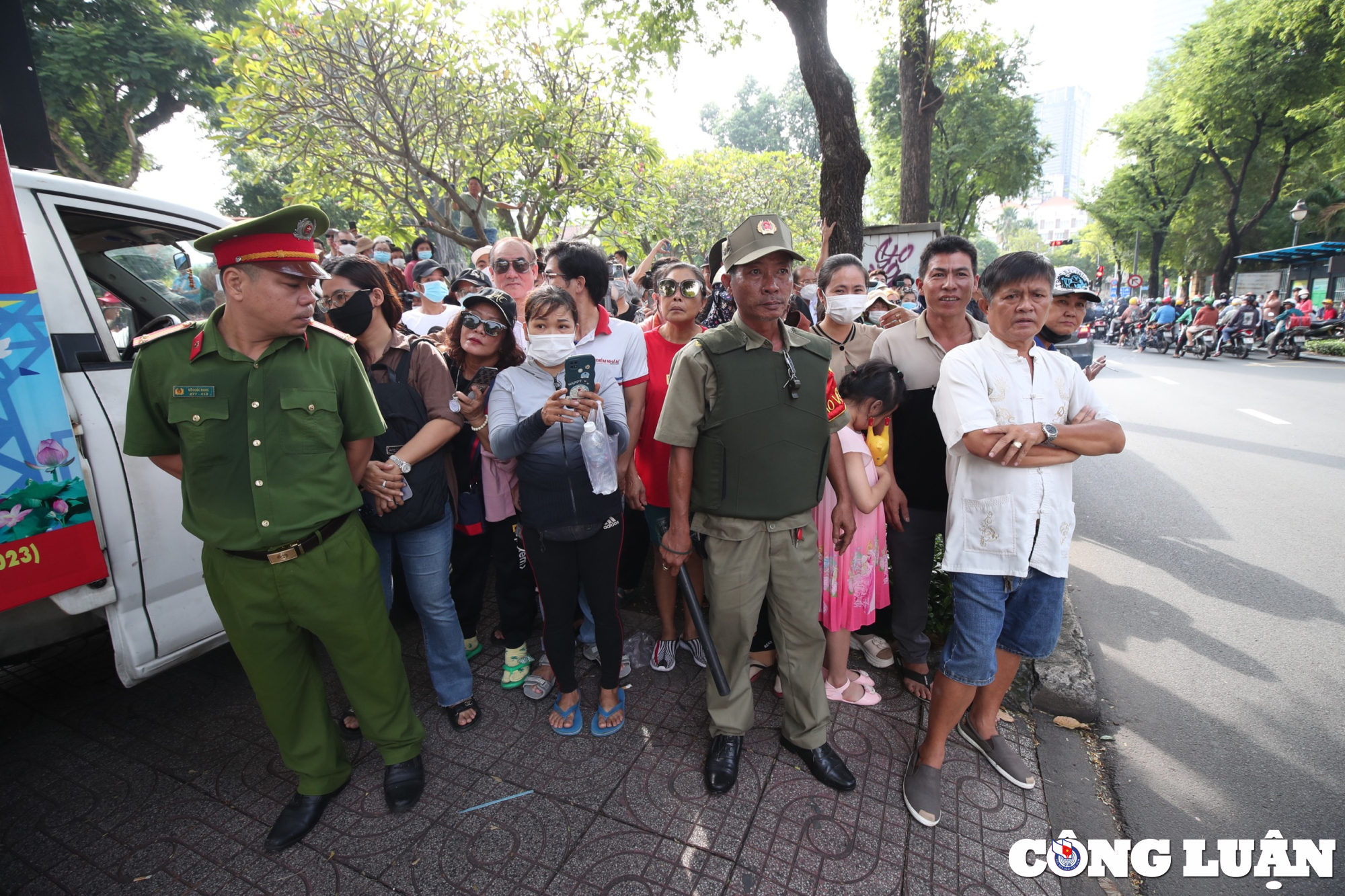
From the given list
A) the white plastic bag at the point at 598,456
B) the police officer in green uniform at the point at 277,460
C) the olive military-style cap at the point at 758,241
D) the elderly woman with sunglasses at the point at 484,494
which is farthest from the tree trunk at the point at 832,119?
the police officer in green uniform at the point at 277,460

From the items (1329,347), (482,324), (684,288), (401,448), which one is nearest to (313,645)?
(401,448)

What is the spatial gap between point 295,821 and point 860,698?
234cm

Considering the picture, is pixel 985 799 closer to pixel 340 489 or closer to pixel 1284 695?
pixel 1284 695

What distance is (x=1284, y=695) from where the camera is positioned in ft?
9.98

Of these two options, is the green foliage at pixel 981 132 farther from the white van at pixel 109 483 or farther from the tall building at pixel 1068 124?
the tall building at pixel 1068 124

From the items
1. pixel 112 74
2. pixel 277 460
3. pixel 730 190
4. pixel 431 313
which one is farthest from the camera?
pixel 730 190

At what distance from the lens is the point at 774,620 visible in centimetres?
254

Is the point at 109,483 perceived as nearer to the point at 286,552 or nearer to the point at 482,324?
the point at 286,552

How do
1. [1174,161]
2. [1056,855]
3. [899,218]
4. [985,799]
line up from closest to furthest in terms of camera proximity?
[1056,855] < [985,799] < [899,218] < [1174,161]

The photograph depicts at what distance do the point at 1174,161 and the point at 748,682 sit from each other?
1265 inches

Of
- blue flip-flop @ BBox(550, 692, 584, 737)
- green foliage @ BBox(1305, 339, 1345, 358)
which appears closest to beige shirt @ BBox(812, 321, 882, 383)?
blue flip-flop @ BBox(550, 692, 584, 737)

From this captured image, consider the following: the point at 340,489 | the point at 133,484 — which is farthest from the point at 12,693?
the point at 340,489

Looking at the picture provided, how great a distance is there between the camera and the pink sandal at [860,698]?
2934 millimetres

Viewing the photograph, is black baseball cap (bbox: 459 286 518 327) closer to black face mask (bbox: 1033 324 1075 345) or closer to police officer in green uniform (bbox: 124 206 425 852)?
police officer in green uniform (bbox: 124 206 425 852)
